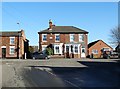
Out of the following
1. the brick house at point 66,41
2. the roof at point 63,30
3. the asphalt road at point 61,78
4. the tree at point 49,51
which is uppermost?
the roof at point 63,30

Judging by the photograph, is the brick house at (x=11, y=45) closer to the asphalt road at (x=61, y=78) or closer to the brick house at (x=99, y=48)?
the brick house at (x=99, y=48)

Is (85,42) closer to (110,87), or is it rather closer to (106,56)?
(106,56)

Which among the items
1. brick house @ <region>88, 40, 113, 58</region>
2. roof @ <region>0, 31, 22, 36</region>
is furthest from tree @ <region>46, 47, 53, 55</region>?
brick house @ <region>88, 40, 113, 58</region>

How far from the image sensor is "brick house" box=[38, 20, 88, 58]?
6769 centimetres

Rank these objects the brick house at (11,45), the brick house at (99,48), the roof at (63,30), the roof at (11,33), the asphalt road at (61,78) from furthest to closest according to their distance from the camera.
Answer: the brick house at (99,48) < the roof at (63,30) < the roof at (11,33) < the brick house at (11,45) < the asphalt road at (61,78)

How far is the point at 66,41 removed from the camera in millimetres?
68812

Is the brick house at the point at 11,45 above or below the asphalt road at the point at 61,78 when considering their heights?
above

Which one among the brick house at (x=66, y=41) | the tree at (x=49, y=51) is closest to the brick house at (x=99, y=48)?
the brick house at (x=66, y=41)

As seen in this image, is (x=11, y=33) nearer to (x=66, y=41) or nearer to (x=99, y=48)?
(x=66, y=41)

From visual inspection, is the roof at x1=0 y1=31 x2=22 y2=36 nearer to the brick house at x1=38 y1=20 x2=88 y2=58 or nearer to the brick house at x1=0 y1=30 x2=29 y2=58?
the brick house at x1=0 y1=30 x2=29 y2=58

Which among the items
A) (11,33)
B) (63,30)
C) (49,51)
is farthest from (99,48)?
(11,33)

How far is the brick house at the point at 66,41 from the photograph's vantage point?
222ft

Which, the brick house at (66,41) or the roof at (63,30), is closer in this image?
the brick house at (66,41)

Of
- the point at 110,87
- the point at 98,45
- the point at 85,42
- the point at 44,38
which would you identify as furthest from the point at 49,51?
the point at 110,87
